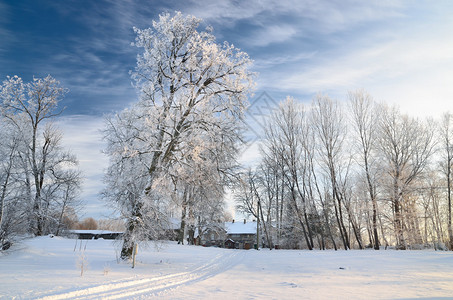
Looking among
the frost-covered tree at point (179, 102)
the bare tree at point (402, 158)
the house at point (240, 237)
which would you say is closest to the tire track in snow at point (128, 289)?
the frost-covered tree at point (179, 102)

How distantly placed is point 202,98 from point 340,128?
60.3 ft

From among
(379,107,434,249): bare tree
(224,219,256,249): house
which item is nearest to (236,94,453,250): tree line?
(379,107,434,249): bare tree

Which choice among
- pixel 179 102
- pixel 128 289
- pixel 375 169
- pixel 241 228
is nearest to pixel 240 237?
pixel 241 228

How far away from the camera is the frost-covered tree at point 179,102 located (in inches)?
465

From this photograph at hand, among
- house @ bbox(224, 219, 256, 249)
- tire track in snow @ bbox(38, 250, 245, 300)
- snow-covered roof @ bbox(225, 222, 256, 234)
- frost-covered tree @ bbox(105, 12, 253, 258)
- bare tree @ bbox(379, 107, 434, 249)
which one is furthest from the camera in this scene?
snow-covered roof @ bbox(225, 222, 256, 234)

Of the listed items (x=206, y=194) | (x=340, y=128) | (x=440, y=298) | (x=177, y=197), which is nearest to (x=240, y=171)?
(x=206, y=194)

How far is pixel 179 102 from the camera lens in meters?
12.3

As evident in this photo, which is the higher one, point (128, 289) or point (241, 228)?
point (128, 289)

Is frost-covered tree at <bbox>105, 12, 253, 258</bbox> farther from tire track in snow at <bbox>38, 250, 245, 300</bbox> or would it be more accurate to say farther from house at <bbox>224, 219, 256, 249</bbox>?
house at <bbox>224, 219, 256, 249</bbox>

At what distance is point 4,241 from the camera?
1198 cm

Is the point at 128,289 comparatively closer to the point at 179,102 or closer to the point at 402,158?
the point at 179,102

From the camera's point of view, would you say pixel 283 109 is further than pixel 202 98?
Yes

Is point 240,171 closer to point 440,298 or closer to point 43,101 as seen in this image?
point 440,298

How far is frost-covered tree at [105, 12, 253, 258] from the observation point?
11820 mm
